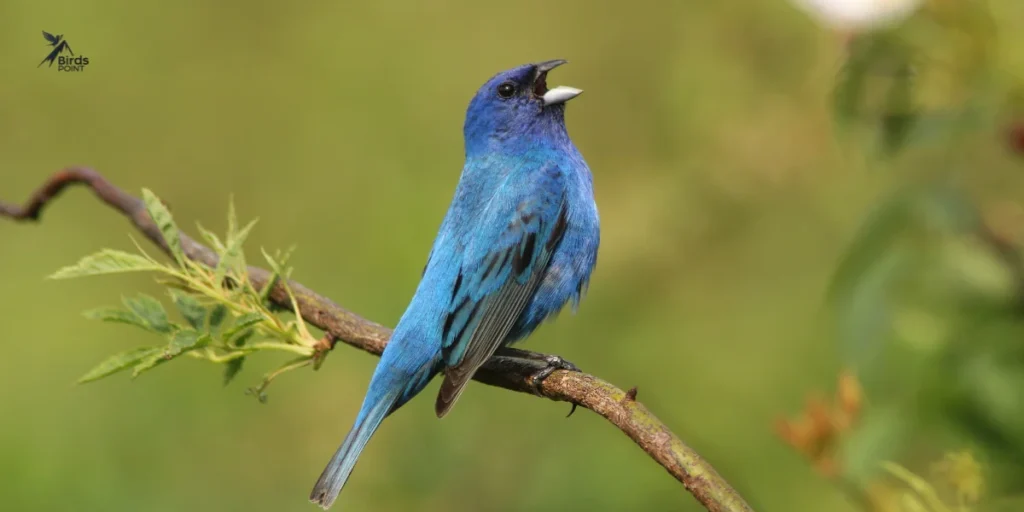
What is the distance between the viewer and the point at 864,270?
98.2 inches

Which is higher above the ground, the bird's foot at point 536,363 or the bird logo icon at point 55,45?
the bird logo icon at point 55,45

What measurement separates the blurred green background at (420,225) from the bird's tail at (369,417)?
0.81 metres

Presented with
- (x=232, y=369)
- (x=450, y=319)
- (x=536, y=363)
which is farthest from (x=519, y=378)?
(x=232, y=369)

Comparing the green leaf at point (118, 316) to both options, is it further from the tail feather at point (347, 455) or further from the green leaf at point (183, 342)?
the tail feather at point (347, 455)

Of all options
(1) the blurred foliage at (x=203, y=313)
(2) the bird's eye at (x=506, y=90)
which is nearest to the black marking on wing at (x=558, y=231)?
(2) the bird's eye at (x=506, y=90)

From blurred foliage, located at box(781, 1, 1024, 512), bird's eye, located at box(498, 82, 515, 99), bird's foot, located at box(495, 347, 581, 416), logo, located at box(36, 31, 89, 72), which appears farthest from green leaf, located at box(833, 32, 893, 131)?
logo, located at box(36, 31, 89, 72)

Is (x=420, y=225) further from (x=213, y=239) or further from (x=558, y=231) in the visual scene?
(x=213, y=239)

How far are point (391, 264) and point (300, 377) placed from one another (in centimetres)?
65

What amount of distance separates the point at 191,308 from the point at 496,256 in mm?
1210

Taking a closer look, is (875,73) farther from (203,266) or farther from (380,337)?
(203,266)

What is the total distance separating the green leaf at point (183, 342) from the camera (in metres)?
2.17

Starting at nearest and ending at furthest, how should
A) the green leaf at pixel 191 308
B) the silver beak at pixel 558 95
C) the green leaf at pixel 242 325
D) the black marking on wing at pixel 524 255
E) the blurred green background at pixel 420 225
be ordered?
the green leaf at pixel 242 325, the green leaf at pixel 191 308, the black marking on wing at pixel 524 255, the silver beak at pixel 558 95, the blurred green background at pixel 420 225

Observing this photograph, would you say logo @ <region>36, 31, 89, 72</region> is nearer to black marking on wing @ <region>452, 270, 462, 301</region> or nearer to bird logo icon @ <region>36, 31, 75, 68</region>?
bird logo icon @ <region>36, 31, 75, 68</region>

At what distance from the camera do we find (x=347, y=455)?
9.62ft
